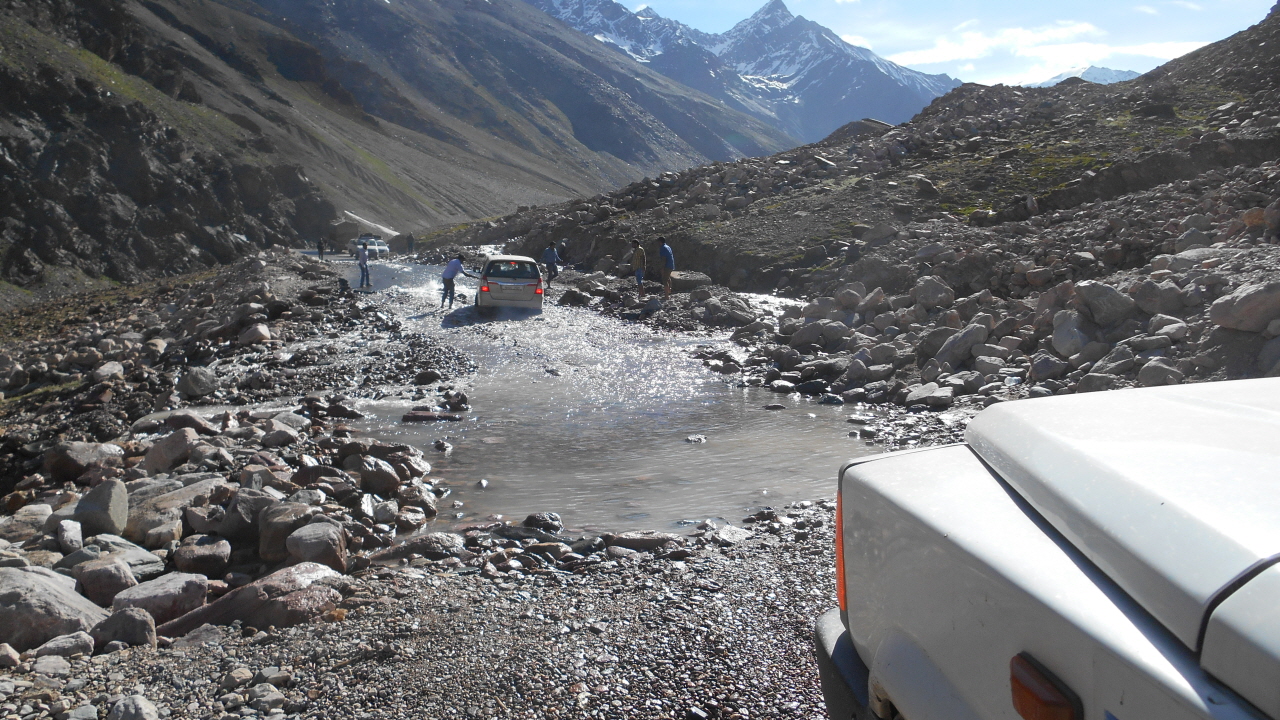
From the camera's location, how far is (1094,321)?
36.6ft

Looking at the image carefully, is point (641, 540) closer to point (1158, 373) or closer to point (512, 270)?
point (1158, 373)

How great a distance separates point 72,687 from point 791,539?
459 cm

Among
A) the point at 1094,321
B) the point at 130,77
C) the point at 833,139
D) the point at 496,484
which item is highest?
the point at 130,77

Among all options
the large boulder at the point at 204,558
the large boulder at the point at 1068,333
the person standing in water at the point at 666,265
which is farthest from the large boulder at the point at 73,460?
the person standing in water at the point at 666,265

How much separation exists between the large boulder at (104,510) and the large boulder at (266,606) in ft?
7.34

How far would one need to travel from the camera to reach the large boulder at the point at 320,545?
18.4 feet

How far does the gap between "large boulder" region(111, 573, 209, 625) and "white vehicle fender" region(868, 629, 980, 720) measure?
451cm

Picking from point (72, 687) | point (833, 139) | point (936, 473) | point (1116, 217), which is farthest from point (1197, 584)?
point (833, 139)

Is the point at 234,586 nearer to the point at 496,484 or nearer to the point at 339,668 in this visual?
the point at 339,668

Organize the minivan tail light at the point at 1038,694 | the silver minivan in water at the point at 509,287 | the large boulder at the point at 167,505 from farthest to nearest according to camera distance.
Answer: the silver minivan in water at the point at 509,287
the large boulder at the point at 167,505
the minivan tail light at the point at 1038,694

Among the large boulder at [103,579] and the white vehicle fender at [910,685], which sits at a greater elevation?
the white vehicle fender at [910,685]

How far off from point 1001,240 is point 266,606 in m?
18.2

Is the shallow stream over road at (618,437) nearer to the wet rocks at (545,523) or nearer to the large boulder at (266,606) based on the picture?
the wet rocks at (545,523)

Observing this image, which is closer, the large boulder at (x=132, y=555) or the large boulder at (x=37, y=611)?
the large boulder at (x=37, y=611)
